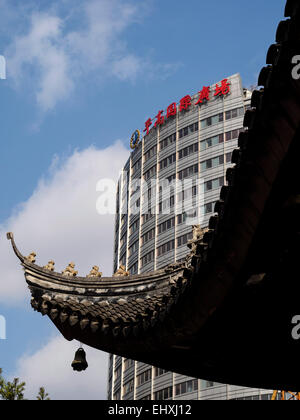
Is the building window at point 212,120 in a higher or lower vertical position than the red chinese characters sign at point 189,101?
lower

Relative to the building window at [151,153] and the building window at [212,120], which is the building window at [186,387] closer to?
the building window at [212,120]

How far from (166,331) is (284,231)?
2.99m

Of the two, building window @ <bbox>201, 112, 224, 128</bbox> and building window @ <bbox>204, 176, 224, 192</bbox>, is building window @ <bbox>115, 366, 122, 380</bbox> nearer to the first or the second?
building window @ <bbox>204, 176, 224, 192</bbox>

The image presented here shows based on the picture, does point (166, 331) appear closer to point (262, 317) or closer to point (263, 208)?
point (262, 317)

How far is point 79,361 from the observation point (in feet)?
35.1

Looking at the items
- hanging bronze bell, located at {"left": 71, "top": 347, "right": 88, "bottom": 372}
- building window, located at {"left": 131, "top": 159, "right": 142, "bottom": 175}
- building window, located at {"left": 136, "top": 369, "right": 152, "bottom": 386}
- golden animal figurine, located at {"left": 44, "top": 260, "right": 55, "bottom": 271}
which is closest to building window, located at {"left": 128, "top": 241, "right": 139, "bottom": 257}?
building window, located at {"left": 131, "top": 159, "right": 142, "bottom": 175}

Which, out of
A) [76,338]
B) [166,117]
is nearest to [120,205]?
[166,117]

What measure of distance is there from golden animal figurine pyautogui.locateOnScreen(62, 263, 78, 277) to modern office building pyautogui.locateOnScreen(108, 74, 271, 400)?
1978 inches

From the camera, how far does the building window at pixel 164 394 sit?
195 ft

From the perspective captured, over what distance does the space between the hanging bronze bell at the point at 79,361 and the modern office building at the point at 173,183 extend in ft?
170

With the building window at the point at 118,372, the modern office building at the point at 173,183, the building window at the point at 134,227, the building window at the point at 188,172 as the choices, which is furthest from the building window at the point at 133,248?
the building window at the point at 118,372

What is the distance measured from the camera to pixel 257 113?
4945mm

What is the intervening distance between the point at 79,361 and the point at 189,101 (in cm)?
6645

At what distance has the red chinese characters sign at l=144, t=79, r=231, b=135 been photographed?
70750 mm
